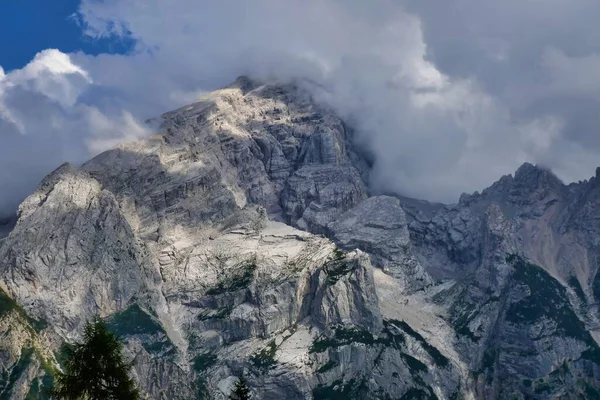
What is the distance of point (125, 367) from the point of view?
6019 centimetres

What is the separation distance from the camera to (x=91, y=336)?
59.9m

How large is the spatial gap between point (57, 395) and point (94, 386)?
2751mm

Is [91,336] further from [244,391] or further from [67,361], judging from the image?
[244,391]

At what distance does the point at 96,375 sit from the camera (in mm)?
59188

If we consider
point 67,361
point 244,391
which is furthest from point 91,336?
point 244,391

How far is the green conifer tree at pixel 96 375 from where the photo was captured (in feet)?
192

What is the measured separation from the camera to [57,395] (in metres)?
58.2

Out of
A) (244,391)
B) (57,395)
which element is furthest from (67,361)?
(244,391)

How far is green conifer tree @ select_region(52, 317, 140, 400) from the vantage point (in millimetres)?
58406

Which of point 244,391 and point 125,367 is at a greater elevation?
point 244,391

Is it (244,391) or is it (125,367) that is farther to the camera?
(244,391)

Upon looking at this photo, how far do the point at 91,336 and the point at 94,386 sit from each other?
3.82 metres

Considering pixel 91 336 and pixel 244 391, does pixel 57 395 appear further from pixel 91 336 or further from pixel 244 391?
pixel 244 391

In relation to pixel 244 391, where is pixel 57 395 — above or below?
below
